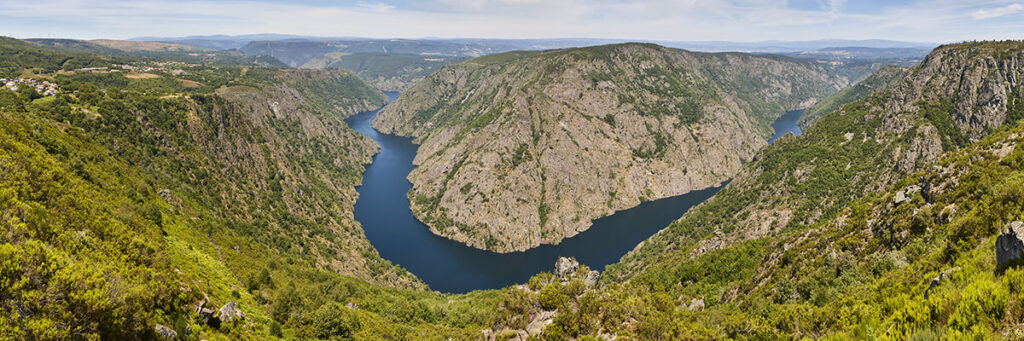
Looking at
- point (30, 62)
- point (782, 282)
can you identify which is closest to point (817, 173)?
point (782, 282)

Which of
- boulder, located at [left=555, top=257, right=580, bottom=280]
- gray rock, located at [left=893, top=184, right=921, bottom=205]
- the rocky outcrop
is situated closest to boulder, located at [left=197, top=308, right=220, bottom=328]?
the rocky outcrop

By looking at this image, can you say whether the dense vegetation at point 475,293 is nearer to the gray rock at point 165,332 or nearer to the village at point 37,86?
the gray rock at point 165,332

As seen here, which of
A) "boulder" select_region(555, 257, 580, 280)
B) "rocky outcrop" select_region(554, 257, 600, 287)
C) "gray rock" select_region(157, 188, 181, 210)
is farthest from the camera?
"boulder" select_region(555, 257, 580, 280)

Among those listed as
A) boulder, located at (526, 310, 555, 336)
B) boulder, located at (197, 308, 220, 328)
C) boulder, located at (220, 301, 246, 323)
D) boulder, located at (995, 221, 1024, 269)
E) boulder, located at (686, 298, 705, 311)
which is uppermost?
boulder, located at (995, 221, 1024, 269)

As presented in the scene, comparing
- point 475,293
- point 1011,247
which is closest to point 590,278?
point 475,293

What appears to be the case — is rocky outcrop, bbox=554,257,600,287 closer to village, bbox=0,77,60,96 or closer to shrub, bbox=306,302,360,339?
shrub, bbox=306,302,360,339

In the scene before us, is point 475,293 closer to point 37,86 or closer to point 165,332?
point 165,332

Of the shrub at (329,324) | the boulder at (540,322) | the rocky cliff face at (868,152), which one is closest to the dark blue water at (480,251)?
the rocky cliff face at (868,152)
